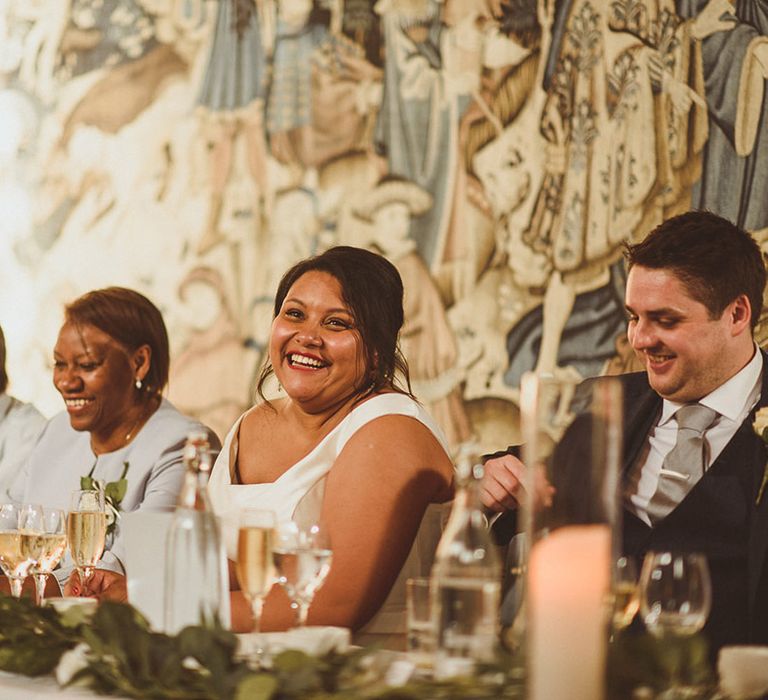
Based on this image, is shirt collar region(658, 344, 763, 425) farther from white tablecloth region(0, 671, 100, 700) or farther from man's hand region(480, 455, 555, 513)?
white tablecloth region(0, 671, 100, 700)

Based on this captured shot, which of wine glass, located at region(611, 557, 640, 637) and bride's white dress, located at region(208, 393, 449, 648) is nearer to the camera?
wine glass, located at region(611, 557, 640, 637)

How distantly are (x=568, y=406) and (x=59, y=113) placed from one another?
475cm

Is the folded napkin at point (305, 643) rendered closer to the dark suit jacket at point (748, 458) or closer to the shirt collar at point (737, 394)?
the dark suit jacket at point (748, 458)

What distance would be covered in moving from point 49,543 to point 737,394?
1.62 metres

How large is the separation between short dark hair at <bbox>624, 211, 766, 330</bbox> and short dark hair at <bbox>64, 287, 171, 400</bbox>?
176 centimetres

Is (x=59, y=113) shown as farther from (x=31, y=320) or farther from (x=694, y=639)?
(x=694, y=639)

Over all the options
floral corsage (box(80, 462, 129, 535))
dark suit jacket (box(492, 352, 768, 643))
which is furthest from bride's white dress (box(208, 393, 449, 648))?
dark suit jacket (box(492, 352, 768, 643))

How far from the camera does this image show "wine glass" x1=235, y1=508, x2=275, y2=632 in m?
1.70

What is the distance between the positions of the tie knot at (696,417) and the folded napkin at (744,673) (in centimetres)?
138

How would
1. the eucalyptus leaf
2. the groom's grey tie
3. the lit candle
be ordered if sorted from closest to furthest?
1. the lit candle
2. the eucalyptus leaf
3. the groom's grey tie

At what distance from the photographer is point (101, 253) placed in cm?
539

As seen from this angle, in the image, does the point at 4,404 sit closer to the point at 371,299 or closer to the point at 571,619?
the point at 371,299

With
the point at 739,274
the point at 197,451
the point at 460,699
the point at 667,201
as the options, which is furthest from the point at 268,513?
the point at 667,201

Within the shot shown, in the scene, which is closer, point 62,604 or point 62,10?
point 62,604
